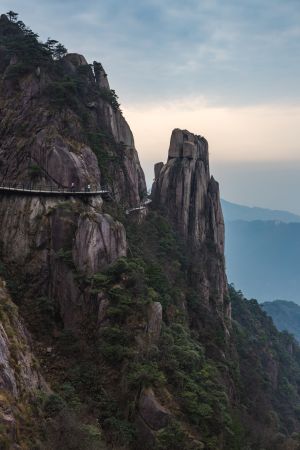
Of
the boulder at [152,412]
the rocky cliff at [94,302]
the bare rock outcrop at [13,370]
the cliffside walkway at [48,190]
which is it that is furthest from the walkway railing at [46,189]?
the boulder at [152,412]

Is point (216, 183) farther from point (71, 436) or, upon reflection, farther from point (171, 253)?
point (71, 436)

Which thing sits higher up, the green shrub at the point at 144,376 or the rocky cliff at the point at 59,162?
the rocky cliff at the point at 59,162

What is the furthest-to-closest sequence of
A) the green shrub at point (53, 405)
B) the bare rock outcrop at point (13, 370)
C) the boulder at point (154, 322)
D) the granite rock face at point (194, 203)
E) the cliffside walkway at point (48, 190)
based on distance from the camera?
the granite rock face at point (194, 203)
the cliffside walkway at point (48, 190)
the boulder at point (154, 322)
the green shrub at point (53, 405)
the bare rock outcrop at point (13, 370)

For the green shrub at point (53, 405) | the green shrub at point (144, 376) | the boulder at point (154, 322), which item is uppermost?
the boulder at point (154, 322)

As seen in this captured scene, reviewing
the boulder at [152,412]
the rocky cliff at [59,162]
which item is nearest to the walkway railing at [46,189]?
the rocky cliff at [59,162]

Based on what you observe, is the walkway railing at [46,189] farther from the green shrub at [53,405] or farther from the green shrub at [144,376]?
the green shrub at [53,405]

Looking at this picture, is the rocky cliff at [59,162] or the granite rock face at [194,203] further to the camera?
the granite rock face at [194,203]

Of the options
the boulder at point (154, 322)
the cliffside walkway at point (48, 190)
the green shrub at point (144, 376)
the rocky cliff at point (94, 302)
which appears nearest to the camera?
the rocky cliff at point (94, 302)

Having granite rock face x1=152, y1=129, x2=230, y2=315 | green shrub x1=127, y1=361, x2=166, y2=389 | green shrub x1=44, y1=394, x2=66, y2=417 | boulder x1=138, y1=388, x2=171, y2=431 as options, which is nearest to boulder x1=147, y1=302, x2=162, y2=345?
green shrub x1=127, y1=361, x2=166, y2=389

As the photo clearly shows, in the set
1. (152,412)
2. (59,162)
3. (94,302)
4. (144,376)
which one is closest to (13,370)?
(144,376)
